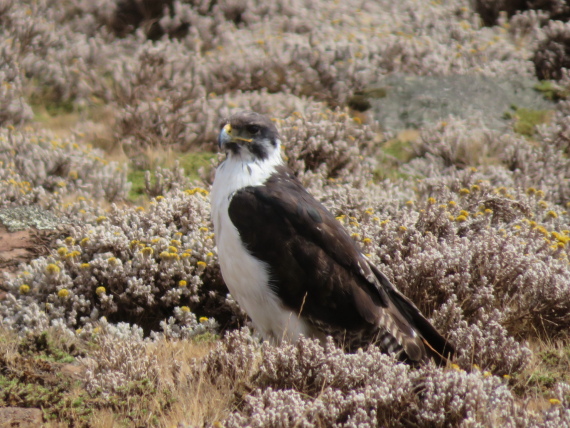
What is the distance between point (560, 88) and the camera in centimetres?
1070

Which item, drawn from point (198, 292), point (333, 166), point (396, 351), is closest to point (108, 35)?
point (333, 166)

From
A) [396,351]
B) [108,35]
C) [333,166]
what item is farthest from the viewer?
[108,35]

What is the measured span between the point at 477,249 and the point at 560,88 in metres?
6.13

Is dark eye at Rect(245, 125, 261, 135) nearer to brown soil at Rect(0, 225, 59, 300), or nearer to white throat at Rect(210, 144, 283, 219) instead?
white throat at Rect(210, 144, 283, 219)

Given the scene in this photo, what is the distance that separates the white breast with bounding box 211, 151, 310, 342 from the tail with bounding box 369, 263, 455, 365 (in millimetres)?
557

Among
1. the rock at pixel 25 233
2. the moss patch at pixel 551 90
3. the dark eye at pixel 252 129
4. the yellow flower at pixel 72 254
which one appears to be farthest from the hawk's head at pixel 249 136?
the moss patch at pixel 551 90

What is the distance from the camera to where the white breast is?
4.45m

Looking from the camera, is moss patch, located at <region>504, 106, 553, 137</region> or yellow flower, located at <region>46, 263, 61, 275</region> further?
moss patch, located at <region>504, 106, 553, 137</region>

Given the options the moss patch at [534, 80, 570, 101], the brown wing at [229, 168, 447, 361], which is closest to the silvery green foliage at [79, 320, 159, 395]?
the brown wing at [229, 168, 447, 361]

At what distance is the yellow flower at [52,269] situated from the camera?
18.0 feet

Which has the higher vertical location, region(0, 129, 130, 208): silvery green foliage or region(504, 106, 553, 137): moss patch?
region(504, 106, 553, 137): moss patch

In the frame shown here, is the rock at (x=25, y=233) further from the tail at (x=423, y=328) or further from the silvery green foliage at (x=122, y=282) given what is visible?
the tail at (x=423, y=328)

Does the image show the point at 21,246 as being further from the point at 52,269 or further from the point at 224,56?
the point at 224,56

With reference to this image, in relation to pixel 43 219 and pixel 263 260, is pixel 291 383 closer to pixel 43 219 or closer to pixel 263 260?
pixel 263 260
